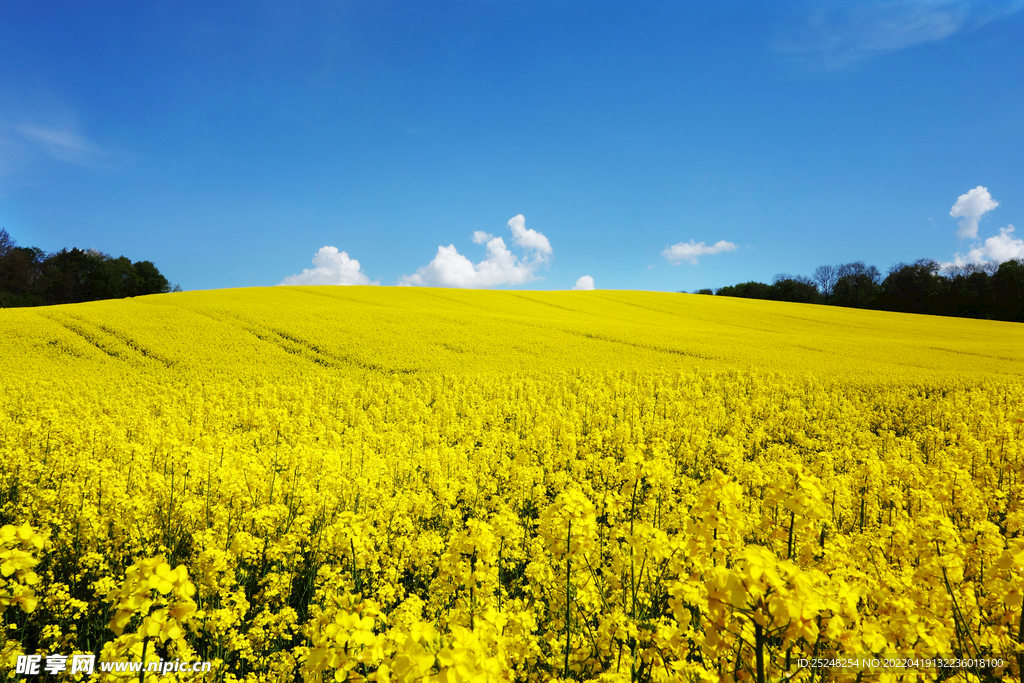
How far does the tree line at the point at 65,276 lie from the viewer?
48.9 metres

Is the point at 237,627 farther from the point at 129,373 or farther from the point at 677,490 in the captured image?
the point at 129,373

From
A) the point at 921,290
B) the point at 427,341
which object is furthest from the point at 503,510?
the point at 921,290

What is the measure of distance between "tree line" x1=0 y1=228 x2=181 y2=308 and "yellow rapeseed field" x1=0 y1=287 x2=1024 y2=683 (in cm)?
4313

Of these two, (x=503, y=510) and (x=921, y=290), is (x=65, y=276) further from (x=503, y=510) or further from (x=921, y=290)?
(x=921, y=290)

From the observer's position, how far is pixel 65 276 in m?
52.5

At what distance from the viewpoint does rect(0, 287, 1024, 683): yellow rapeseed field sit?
7.35 ft

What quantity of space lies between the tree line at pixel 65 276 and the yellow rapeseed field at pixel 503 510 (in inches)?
1698

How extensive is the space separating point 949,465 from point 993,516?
1.44m

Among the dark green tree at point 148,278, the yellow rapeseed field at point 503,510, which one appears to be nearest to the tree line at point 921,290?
the yellow rapeseed field at point 503,510

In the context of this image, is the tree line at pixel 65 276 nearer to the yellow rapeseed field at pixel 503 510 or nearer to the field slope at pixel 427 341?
the field slope at pixel 427 341

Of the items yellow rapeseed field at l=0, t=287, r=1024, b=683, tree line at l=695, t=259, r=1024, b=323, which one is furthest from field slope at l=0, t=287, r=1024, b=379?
tree line at l=695, t=259, r=1024, b=323

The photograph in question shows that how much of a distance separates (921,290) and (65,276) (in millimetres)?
100772

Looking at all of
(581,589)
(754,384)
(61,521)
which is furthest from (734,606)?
(754,384)

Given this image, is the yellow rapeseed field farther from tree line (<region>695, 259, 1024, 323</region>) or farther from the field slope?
tree line (<region>695, 259, 1024, 323</region>)
